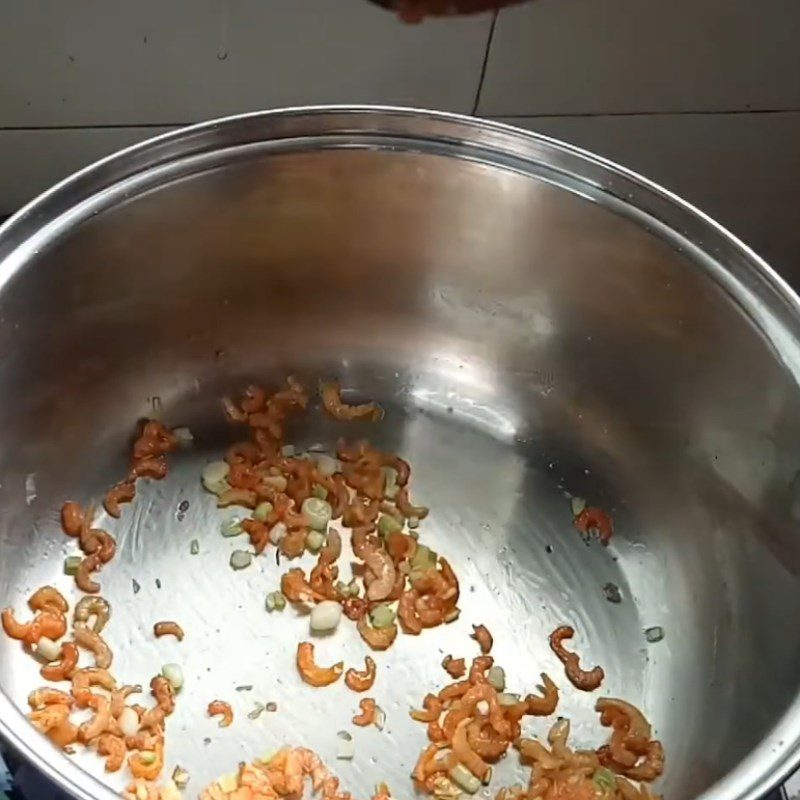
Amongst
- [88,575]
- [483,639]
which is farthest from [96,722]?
[483,639]

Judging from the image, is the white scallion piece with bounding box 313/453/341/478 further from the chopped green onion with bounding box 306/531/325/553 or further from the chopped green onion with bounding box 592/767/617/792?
the chopped green onion with bounding box 592/767/617/792

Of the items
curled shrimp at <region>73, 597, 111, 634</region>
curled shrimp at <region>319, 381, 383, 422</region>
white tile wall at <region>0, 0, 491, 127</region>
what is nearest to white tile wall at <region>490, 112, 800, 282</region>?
white tile wall at <region>0, 0, 491, 127</region>

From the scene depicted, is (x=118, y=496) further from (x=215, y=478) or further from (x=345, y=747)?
(x=345, y=747)

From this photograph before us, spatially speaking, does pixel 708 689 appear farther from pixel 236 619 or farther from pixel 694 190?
pixel 694 190

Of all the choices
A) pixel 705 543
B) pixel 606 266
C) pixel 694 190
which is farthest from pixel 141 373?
pixel 694 190

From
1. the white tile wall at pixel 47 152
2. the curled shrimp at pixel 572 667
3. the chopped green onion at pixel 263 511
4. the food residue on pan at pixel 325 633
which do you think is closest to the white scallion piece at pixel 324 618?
the food residue on pan at pixel 325 633
